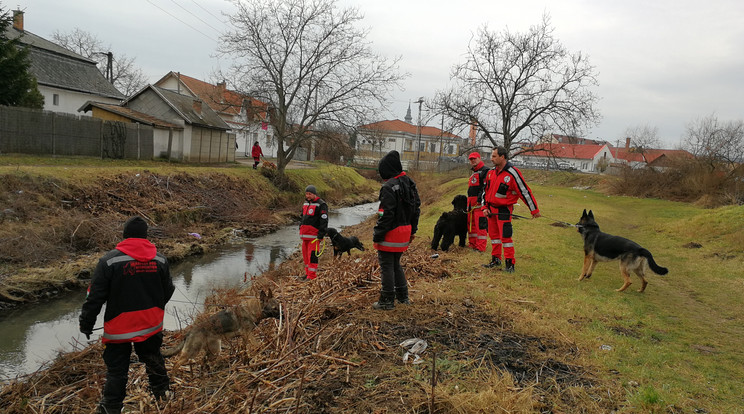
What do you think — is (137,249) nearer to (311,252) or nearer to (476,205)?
(311,252)

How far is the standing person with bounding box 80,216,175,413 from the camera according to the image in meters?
4.11

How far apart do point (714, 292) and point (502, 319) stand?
17.2ft

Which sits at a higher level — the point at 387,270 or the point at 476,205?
the point at 476,205

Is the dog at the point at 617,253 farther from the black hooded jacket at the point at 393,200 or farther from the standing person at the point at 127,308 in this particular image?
the standing person at the point at 127,308

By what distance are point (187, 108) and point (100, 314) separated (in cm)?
2572

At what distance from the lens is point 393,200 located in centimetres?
559

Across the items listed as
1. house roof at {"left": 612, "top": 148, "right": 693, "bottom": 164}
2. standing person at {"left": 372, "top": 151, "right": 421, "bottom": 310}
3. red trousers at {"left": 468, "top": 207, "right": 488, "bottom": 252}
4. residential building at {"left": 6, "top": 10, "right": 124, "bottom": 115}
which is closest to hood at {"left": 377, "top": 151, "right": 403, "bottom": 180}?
standing person at {"left": 372, "top": 151, "right": 421, "bottom": 310}

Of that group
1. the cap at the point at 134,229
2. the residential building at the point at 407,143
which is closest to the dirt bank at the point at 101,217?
the cap at the point at 134,229

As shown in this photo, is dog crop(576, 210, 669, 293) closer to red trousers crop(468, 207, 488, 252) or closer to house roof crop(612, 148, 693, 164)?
red trousers crop(468, 207, 488, 252)

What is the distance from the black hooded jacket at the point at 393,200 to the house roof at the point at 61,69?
34.0m

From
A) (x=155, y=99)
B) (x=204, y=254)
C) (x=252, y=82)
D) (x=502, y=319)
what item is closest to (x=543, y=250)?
(x=502, y=319)

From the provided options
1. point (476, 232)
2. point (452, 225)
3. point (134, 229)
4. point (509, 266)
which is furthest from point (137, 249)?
point (476, 232)

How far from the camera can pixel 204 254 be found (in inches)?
589

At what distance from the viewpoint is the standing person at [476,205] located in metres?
9.64
